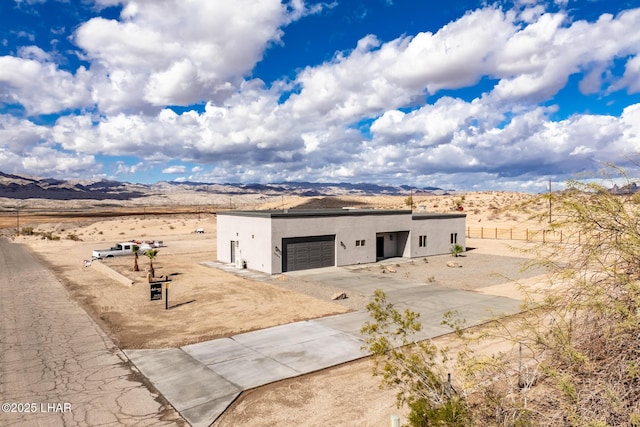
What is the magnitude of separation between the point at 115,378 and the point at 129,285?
14.6 m

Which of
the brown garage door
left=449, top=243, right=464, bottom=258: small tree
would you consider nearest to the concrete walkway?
the brown garage door

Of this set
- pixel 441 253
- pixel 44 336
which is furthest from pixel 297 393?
pixel 441 253

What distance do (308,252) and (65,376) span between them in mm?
20111

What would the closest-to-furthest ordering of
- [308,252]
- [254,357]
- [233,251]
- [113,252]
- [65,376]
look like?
1. [65,376]
2. [254,357]
3. [308,252]
4. [233,251]
5. [113,252]

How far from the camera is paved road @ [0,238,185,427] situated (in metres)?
10.5

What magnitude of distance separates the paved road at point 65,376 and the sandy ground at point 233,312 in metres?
1.16

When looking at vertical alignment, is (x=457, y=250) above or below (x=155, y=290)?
above

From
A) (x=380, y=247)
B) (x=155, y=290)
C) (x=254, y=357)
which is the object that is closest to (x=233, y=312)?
(x=155, y=290)

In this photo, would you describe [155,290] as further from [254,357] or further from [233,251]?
[233,251]

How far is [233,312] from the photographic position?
20188 mm

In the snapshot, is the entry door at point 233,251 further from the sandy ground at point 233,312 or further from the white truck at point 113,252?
the white truck at point 113,252

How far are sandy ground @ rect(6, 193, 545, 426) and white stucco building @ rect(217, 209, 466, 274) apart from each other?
2973 mm

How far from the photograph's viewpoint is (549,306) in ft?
26.4

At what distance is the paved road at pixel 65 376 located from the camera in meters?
10.5
